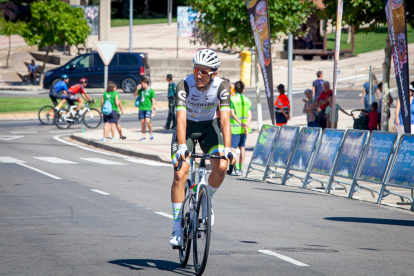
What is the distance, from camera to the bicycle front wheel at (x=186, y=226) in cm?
622

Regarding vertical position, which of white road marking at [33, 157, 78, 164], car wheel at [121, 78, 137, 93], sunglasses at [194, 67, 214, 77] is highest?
sunglasses at [194, 67, 214, 77]

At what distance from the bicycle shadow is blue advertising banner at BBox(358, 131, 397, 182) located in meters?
5.84

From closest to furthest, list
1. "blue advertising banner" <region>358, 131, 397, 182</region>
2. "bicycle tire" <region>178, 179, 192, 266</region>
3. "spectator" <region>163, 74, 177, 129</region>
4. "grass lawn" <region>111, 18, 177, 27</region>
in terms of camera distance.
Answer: "bicycle tire" <region>178, 179, 192, 266</region>
"blue advertising banner" <region>358, 131, 397, 182</region>
"spectator" <region>163, 74, 177, 129</region>
"grass lawn" <region>111, 18, 177, 27</region>

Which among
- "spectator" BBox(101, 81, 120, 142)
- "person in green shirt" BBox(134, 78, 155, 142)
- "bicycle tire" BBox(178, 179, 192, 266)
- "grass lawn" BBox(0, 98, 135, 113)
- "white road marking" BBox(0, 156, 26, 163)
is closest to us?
"bicycle tire" BBox(178, 179, 192, 266)

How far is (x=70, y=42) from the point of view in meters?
47.4

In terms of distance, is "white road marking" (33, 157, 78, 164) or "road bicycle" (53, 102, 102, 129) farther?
"road bicycle" (53, 102, 102, 129)

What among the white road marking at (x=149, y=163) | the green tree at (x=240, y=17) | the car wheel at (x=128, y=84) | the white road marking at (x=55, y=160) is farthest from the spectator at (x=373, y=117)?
the car wheel at (x=128, y=84)

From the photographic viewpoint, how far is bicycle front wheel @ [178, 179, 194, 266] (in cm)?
622

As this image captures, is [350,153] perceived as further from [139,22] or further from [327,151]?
[139,22]

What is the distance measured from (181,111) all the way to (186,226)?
1050mm

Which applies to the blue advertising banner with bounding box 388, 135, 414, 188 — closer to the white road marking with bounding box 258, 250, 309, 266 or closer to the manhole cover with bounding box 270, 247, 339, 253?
the manhole cover with bounding box 270, 247, 339, 253

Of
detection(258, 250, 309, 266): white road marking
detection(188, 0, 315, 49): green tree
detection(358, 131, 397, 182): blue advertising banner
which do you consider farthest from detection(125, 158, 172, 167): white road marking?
detection(258, 250, 309, 266): white road marking

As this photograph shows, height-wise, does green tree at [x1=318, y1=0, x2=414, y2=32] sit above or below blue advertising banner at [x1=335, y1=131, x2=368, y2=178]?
above

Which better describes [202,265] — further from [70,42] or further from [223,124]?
[70,42]
